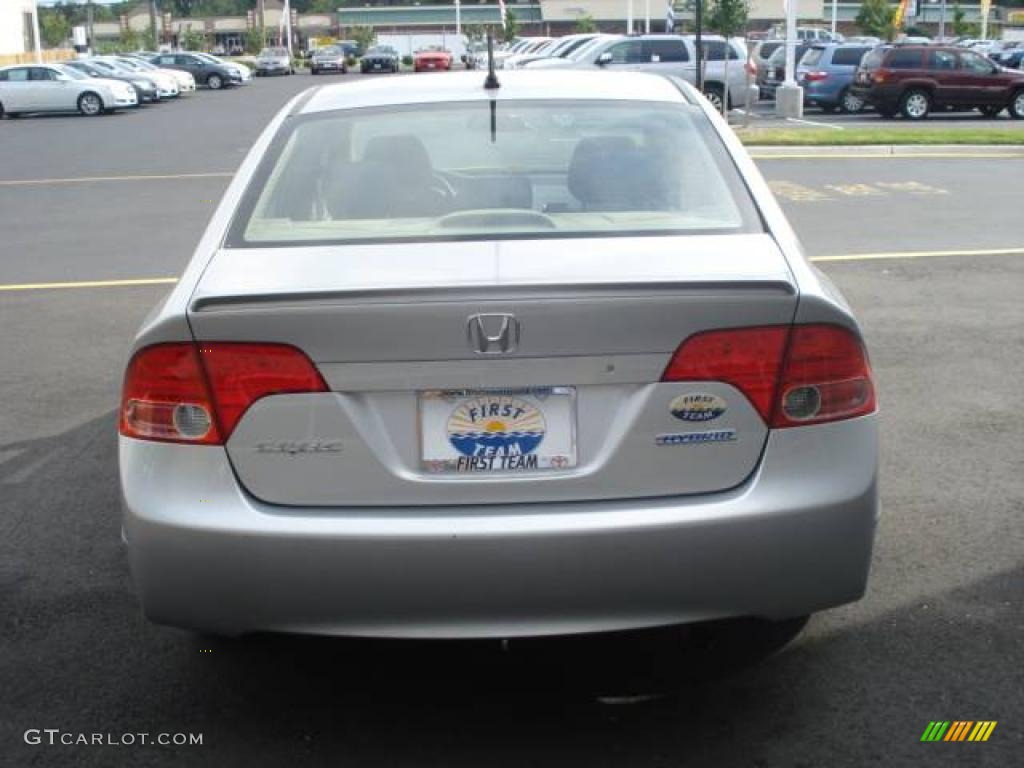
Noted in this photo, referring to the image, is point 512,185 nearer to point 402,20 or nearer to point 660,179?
point 660,179

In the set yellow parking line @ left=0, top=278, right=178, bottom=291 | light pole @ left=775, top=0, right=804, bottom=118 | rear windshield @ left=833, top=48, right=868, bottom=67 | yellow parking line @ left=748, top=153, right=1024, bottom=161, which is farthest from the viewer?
rear windshield @ left=833, top=48, right=868, bottom=67

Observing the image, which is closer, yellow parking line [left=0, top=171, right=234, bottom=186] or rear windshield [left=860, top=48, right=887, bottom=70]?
yellow parking line [left=0, top=171, right=234, bottom=186]

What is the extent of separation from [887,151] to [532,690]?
56.2 ft

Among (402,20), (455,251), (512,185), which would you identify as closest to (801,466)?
(455,251)

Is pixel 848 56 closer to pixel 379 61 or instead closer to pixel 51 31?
pixel 379 61

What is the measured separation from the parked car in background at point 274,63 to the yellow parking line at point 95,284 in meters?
61.1

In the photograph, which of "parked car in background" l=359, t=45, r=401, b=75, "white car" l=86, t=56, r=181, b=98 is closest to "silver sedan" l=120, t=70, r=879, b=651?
"white car" l=86, t=56, r=181, b=98

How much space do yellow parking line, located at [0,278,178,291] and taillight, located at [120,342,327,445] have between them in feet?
23.2

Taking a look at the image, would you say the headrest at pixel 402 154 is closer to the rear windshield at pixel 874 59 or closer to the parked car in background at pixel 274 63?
the rear windshield at pixel 874 59

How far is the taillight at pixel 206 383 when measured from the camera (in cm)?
322

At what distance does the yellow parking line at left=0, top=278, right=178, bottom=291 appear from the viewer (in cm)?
1030

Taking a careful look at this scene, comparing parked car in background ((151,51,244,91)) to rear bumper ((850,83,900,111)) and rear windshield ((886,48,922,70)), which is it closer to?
rear bumper ((850,83,900,111))

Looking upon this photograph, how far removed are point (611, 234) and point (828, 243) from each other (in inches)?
327

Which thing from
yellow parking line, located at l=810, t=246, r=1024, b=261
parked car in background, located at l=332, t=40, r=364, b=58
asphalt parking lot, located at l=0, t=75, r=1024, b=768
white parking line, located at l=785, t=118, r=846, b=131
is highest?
asphalt parking lot, located at l=0, t=75, r=1024, b=768
